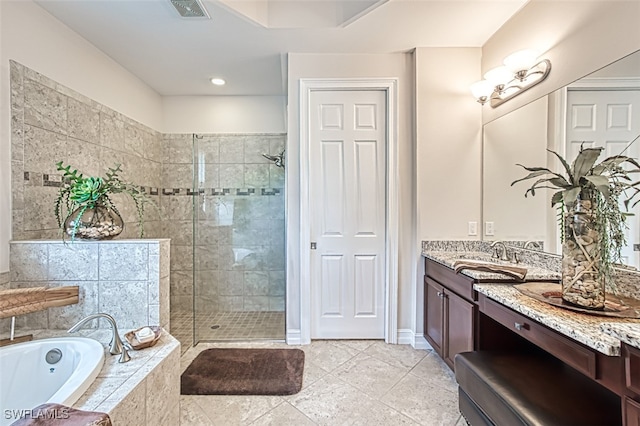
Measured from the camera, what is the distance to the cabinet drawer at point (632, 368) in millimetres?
865

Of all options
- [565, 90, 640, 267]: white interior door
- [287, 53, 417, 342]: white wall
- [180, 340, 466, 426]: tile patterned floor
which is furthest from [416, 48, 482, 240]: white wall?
[180, 340, 466, 426]: tile patterned floor

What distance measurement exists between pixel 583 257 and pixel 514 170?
3.83 feet

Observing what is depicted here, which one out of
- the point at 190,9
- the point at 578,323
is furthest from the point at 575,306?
the point at 190,9

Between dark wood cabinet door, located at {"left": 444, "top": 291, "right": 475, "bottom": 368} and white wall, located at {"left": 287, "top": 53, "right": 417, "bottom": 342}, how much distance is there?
58 centimetres

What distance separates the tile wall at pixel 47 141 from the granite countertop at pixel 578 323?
298cm

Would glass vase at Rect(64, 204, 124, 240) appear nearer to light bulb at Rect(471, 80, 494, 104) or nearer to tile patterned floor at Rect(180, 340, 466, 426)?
tile patterned floor at Rect(180, 340, 466, 426)

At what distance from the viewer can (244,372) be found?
2242mm

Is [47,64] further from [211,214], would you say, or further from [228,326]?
[228,326]

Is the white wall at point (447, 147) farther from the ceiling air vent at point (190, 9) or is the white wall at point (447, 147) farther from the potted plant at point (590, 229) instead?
the ceiling air vent at point (190, 9)

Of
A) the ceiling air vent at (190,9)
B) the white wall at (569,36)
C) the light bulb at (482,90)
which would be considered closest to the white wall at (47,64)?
the ceiling air vent at (190,9)

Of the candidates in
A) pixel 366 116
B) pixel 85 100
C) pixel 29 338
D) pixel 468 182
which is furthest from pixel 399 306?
pixel 85 100

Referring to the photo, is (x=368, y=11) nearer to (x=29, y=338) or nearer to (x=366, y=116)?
(x=366, y=116)

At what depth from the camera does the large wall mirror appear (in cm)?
145

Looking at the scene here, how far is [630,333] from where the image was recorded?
34.9 inches
